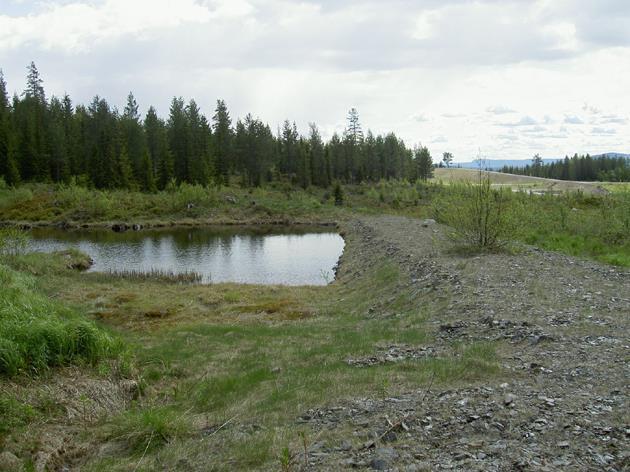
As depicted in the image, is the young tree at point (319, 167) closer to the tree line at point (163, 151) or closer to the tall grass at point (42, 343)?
the tree line at point (163, 151)

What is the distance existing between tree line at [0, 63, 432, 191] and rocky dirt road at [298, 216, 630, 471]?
245ft

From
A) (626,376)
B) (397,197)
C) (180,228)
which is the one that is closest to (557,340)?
(626,376)

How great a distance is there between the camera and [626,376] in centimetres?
777

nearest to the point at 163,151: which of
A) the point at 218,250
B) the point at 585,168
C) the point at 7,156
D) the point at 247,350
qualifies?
the point at 7,156

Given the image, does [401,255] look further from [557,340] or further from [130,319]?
[557,340]

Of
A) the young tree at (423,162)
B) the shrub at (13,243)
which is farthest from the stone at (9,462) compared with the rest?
the young tree at (423,162)

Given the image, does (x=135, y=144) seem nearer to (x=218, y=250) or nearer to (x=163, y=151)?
(x=163, y=151)

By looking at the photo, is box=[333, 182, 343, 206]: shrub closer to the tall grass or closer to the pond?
the pond

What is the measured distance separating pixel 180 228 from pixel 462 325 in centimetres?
5776

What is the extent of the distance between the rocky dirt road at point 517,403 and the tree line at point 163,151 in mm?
74629

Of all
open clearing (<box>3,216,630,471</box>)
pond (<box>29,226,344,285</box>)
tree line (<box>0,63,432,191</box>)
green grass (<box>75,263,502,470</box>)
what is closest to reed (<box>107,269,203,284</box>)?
pond (<box>29,226,344,285</box>)

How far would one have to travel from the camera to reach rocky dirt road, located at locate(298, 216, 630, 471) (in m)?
5.67

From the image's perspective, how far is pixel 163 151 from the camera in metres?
91.3

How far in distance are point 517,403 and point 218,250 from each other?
129 ft
